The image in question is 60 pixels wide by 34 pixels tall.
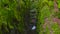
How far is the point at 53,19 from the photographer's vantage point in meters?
2.45

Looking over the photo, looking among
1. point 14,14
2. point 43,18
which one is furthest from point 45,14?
point 14,14

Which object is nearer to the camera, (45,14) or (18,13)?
(45,14)

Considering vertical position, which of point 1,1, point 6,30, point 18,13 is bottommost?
point 6,30

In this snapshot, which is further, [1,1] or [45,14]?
[1,1]

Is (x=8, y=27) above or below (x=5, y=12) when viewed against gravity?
below

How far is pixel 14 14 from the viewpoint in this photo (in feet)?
10.4

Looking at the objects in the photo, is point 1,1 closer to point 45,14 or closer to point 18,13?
point 18,13

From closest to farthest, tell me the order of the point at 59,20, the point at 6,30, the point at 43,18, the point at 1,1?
the point at 59,20
the point at 43,18
the point at 1,1
the point at 6,30

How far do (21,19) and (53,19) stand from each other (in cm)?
101

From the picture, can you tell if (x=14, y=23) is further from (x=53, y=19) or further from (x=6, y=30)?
(x=53, y=19)

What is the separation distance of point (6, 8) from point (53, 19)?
924 millimetres

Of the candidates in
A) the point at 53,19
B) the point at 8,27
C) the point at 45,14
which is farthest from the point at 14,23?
the point at 53,19

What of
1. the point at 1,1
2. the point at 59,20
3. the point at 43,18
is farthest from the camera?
the point at 1,1

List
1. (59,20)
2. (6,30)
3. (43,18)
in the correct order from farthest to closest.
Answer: (6,30)
(43,18)
(59,20)
